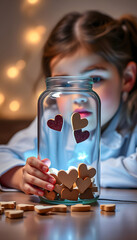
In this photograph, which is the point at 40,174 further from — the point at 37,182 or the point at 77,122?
the point at 77,122

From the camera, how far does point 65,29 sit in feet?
4.71

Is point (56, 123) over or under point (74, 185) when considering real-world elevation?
over

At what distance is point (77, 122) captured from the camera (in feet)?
2.38

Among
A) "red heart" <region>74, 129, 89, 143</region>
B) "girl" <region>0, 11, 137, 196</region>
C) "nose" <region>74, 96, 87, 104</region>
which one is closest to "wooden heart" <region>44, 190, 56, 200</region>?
"red heart" <region>74, 129, 89, 143</region>

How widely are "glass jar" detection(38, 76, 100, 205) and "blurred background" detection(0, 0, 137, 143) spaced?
27.3 inches

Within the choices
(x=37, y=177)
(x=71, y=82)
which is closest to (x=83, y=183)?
(x=37, y=177)

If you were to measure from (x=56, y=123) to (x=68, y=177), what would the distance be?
0.13 metres

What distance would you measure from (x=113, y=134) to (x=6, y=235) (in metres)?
0.93

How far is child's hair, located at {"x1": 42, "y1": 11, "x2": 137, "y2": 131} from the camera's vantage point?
4.57 feet

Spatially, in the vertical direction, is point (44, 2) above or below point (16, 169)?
above

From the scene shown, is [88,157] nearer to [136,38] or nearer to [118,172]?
[118,172]

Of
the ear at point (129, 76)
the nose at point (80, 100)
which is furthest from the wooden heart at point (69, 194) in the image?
the ear at point (129, 76)

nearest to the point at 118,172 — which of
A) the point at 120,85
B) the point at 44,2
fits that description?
the point at 120,85

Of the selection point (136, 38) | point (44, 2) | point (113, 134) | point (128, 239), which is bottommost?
A: point (128, 239)
